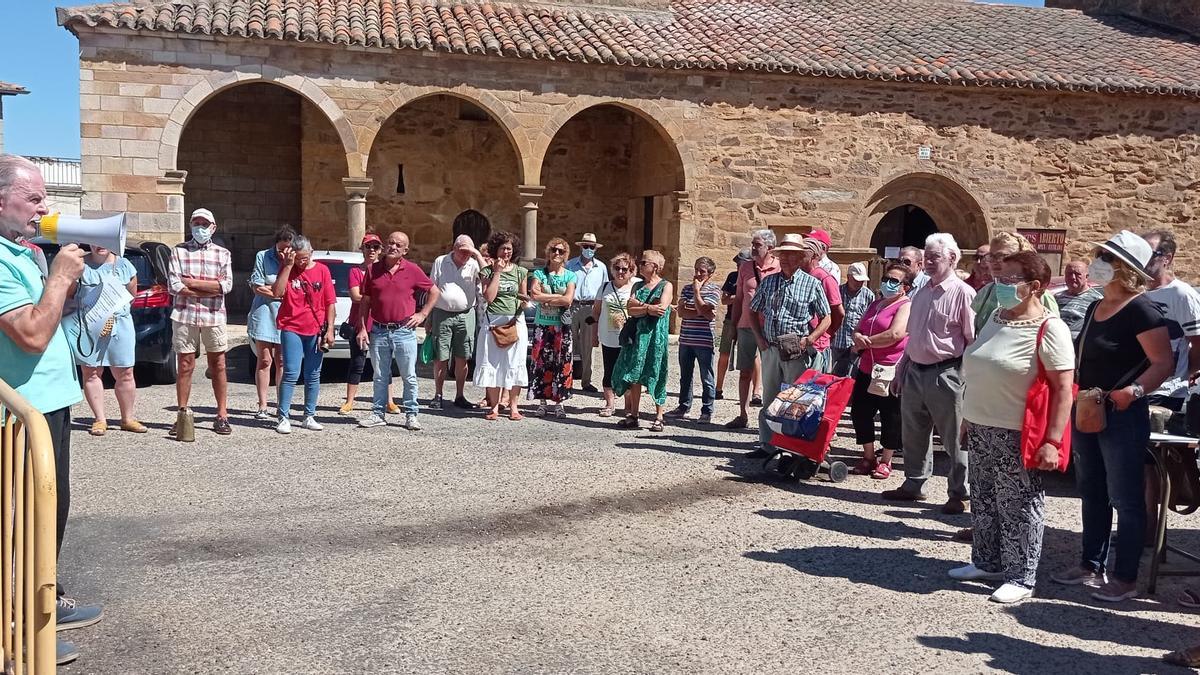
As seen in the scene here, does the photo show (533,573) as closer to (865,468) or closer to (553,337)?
(865,468)

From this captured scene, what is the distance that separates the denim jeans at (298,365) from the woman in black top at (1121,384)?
219 inches

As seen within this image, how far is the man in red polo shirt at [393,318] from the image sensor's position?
8.30 metres

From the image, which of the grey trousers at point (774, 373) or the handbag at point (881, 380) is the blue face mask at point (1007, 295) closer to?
the handbag at point (881, 380)

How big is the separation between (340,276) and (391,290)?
126 inches

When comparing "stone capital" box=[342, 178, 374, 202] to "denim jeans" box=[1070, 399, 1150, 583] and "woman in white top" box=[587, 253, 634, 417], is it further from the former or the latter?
"denim jeans" box=[1070, 399, 1150, 583]

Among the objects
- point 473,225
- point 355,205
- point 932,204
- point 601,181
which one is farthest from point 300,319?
point 932,204

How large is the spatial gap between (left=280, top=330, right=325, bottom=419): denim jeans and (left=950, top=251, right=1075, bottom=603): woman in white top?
5.13 m

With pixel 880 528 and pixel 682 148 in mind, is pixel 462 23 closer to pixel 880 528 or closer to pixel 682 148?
pixel 682 148

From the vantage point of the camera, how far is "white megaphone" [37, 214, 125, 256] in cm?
387

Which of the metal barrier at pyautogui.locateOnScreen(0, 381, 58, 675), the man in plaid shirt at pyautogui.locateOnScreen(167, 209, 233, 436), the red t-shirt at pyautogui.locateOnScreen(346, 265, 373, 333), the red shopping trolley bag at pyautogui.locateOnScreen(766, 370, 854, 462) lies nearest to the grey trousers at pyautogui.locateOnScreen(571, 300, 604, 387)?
the red t-shirt at pyautogui.locateOnScreen(346, 265, 373, 333)

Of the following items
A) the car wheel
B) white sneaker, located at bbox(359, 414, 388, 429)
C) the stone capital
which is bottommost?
white sneaker, located at bbox(359, 414, 388, 429)

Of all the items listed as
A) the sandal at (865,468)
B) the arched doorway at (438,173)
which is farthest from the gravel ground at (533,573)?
the arched doorway at (438,173)

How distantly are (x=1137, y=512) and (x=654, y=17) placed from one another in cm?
1434

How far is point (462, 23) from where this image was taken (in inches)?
621
